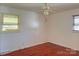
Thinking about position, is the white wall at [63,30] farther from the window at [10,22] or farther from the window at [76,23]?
the window at [10,22]

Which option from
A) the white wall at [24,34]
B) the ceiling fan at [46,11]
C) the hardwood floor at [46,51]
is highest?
the ceiling fan at [46,11]

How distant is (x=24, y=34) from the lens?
2.04m

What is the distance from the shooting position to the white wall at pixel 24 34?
6.39 feet

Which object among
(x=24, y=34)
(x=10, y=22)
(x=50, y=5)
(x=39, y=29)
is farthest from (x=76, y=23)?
(x=10, y=22)

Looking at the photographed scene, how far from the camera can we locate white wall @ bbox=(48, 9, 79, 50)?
78.6 inches

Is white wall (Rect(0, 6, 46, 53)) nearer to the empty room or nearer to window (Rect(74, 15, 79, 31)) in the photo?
the empty room

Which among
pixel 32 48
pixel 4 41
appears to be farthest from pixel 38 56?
pixel 4 41

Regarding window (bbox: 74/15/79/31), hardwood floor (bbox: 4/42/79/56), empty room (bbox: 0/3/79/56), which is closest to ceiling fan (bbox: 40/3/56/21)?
empty room (bbox: 0/3/79/56)

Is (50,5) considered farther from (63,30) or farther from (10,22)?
(10,22)

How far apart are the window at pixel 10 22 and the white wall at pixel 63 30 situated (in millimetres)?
521

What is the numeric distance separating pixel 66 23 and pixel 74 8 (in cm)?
26

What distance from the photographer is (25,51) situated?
1.99 metres

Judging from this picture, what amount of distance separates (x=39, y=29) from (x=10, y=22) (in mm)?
470

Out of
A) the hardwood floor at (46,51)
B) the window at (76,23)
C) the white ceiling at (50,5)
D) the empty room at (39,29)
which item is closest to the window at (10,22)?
the empty room at (39,29)
